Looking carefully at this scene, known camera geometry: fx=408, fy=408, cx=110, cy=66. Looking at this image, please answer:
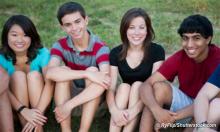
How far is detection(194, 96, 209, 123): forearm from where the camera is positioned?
126 inches

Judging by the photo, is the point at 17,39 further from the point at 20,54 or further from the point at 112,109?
the point at 112,109

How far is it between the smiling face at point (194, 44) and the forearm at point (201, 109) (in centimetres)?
42

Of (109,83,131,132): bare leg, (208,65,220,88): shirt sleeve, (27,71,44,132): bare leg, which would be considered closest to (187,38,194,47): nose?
(208,65,220,88): shirt sleeve

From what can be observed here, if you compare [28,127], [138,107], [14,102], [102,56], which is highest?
[102,56]

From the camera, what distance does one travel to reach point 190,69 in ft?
12.0

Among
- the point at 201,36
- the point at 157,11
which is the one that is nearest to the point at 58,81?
the point at 201,36

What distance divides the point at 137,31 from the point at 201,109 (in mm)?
970

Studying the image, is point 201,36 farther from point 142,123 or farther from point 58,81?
point 58,81

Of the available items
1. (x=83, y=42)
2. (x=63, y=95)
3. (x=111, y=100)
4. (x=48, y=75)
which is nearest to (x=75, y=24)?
(x=83, y=42)

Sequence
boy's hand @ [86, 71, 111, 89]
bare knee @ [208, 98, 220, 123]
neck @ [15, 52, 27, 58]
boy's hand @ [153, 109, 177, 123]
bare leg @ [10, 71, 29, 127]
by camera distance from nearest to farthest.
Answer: bare knee @ [208, 98, 220, 123]
boy's hand @ [153, 109, 177, 123]
boy's hand @ [86, 71, 111, 89]
bare leg @ [10, 71, 29, 127]
neck @ [15, 52, 27, 58]

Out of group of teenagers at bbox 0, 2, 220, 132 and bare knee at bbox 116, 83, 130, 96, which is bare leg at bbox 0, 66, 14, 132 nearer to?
group of teenagers at bbox 0, 2, 220, 132

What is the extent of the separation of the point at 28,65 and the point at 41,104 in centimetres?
45

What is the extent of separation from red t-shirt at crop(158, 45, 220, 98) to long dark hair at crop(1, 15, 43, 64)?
1.23 metres

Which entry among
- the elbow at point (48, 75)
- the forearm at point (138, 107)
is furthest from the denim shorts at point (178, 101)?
the elbow at point (48, 75)
